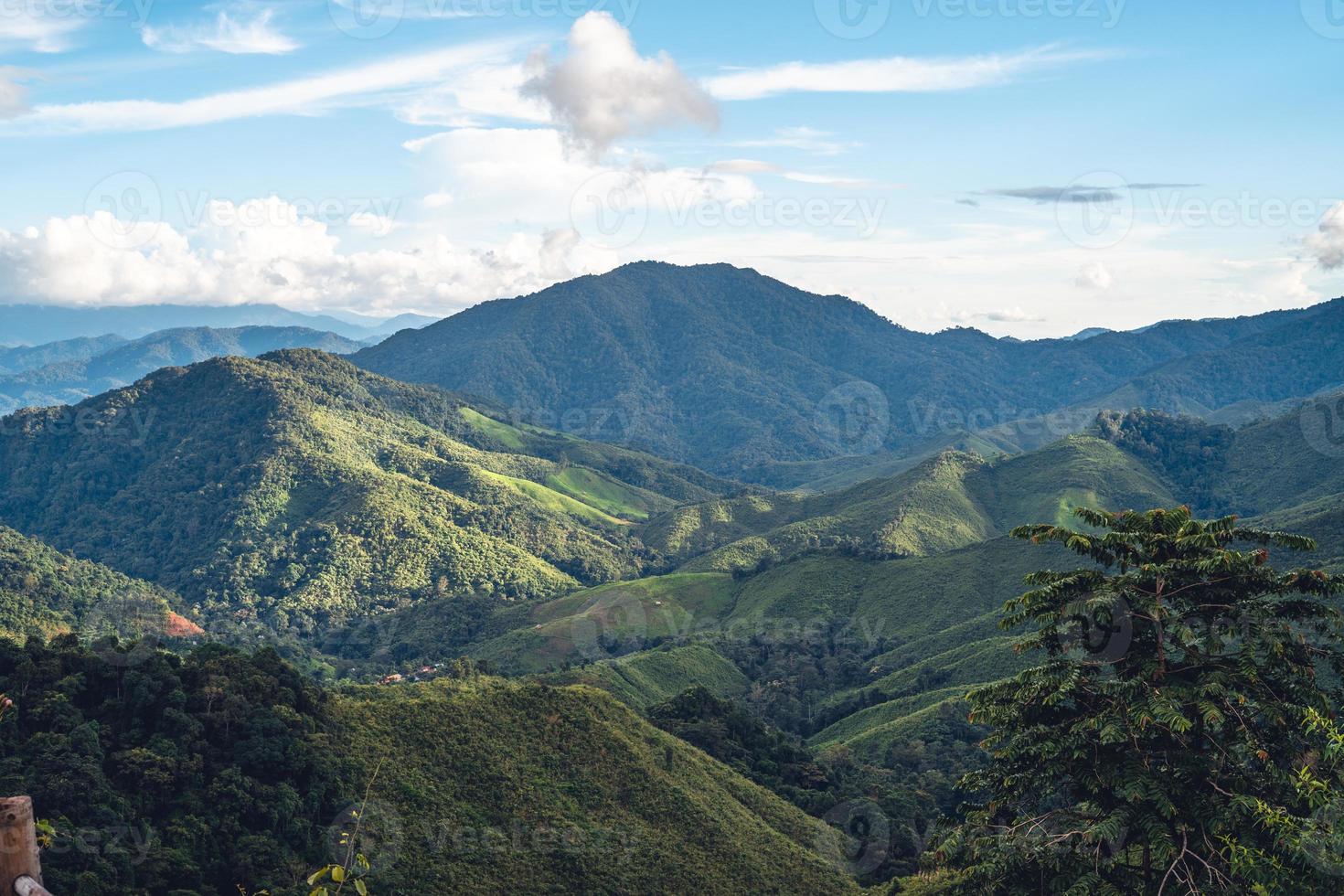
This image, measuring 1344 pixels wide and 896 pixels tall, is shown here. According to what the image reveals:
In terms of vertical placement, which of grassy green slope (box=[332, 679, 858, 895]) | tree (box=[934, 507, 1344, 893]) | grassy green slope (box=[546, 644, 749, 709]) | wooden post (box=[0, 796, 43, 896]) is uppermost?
wooden post (box=[0, 796, 43, 896])

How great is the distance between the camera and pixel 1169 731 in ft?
47.1

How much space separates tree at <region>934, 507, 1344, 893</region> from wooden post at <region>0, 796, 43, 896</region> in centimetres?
1228

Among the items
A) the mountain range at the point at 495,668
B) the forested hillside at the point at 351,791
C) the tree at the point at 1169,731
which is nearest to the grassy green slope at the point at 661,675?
the mountain range at the point at 495,668

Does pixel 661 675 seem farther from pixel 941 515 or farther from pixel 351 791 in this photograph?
pixel 941 515

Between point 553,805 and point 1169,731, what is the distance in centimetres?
4450

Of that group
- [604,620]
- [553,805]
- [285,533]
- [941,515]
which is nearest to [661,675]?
[604,620]

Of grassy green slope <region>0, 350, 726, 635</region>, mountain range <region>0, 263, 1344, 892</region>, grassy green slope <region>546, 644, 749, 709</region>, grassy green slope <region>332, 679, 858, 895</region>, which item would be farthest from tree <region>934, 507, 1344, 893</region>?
grassy green slope <region>0, 350, 726, 635</region>

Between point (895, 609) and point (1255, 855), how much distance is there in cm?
12027

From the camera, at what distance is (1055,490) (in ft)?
619

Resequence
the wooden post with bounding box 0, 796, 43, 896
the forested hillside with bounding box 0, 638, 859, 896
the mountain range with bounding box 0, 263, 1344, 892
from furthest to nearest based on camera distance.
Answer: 1. the mountain range with bounding box 0, 263, 1344, 892
2. the forested hillside with bounding box 0, 638, 859, 896
3. the wooden post with bounding box 0, 796, 43, 896

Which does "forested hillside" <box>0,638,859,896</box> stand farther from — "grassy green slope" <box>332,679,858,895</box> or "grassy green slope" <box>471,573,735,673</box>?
"grassy green slope" <box>471,573,735,673</box>

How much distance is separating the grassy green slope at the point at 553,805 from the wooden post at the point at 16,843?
40.2 m

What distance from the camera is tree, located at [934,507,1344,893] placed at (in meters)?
13.3

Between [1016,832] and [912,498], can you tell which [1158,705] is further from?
[912,498]
